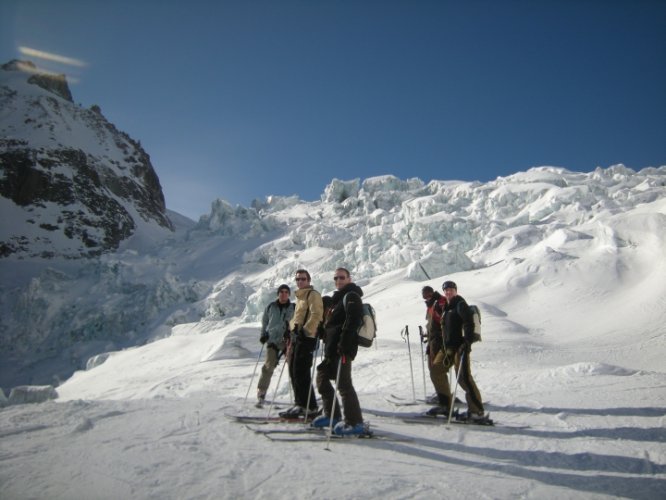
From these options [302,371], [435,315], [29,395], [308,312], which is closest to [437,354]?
[435,315]

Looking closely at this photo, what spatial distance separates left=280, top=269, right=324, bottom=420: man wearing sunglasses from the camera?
4.98m

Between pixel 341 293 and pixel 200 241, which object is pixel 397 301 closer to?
pixel 341 293

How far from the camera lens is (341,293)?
445 cm

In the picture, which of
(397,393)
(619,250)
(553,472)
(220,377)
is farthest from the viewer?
(619,250)

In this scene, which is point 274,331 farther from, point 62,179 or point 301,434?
point 62,179

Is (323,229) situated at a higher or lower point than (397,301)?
higher

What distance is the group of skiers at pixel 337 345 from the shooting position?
168 inches

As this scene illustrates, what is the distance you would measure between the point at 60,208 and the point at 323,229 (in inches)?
1802

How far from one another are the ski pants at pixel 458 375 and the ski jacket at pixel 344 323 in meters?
1.62

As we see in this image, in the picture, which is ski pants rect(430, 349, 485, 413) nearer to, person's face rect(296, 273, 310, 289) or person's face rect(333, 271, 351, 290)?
person's face rect(333, 271, 351, 290)

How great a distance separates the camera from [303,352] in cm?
515

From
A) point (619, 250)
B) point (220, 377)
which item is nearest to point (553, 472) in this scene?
point (220, 377)

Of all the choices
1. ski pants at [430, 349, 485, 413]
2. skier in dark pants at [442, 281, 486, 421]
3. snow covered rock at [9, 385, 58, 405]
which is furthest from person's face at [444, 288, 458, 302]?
snow covered rock at [9, 385, 58, 405]

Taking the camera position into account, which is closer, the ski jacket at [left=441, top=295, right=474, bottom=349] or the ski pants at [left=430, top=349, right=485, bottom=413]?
the ski pants at [left=430, top=349, right=485, bottom=413]
